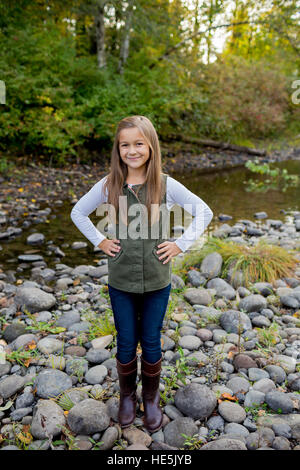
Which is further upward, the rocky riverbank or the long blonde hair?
the long blonde hair

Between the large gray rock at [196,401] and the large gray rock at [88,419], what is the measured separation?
0.46 m

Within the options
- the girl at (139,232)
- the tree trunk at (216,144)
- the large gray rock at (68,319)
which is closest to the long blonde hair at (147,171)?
the girl at (139,232)

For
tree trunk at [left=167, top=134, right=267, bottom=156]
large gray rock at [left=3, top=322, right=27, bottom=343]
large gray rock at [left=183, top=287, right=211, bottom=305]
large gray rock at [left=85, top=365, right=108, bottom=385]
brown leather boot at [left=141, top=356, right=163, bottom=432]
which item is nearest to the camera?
brown leather boot at [left=141, top=356, right=163, bottom=432]

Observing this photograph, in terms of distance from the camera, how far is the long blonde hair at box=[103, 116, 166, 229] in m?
1.94

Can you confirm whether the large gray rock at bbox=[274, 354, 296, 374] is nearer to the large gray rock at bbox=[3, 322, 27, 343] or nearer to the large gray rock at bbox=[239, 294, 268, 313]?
the large gray rock at bbox=[239, 294, 268, 313]

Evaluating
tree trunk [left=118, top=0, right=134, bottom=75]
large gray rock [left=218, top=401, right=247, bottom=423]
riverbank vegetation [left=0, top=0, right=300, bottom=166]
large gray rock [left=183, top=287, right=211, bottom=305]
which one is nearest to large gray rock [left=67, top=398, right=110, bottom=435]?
large gray rock [left=218, top=401, right=247, bottom=423]

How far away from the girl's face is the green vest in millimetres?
129

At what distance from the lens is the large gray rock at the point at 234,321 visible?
3.11 m

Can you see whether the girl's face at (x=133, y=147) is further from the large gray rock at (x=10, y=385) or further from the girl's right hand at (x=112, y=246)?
the large gray rock at (x=10, y=385)

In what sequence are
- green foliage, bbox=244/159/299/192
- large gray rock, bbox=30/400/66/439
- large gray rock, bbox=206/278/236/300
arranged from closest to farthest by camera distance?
large gray rock, bbox=30/400/66/439, large gray rock, bbox=206/278/236/300, green foliage, bbox=244/159/299/192

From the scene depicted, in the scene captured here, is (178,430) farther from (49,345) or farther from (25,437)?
(49,345)

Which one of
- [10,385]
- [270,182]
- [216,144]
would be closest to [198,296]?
[10,385]

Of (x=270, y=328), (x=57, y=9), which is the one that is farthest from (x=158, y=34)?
(x=270, y=328)
